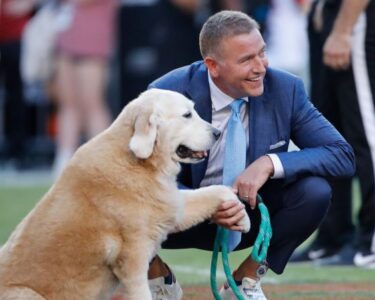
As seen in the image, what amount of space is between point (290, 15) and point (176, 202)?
884 cm

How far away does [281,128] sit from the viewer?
21.7 feet

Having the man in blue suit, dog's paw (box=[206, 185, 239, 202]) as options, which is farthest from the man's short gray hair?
dog's paw (box=[206, 185, 239, 202])

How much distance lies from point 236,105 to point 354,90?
7.16ft

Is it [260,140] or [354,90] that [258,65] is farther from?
[354,90]

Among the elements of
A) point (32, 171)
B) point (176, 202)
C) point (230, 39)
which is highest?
point (230, 39)

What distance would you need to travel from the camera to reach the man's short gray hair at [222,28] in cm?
651

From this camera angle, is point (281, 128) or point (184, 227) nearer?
point (184, 227)

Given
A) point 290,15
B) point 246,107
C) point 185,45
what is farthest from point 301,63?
point 246,107

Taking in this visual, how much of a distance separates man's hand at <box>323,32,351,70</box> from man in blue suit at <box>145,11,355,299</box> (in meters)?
1.90

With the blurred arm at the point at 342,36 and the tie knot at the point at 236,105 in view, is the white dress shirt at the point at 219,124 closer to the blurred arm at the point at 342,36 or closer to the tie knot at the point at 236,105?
the tie knot at the point at 236,105

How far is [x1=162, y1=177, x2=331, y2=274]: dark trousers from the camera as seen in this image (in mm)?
6543

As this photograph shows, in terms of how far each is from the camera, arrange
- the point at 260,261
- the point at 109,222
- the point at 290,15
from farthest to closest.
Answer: the point at 290,15 → the point at 260,261 → the point at 109,222

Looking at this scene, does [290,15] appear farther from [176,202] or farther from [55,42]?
[176,202]

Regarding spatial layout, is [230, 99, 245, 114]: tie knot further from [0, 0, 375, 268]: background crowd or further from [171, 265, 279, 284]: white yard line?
[0, 0, 375, 268]: background crowd
